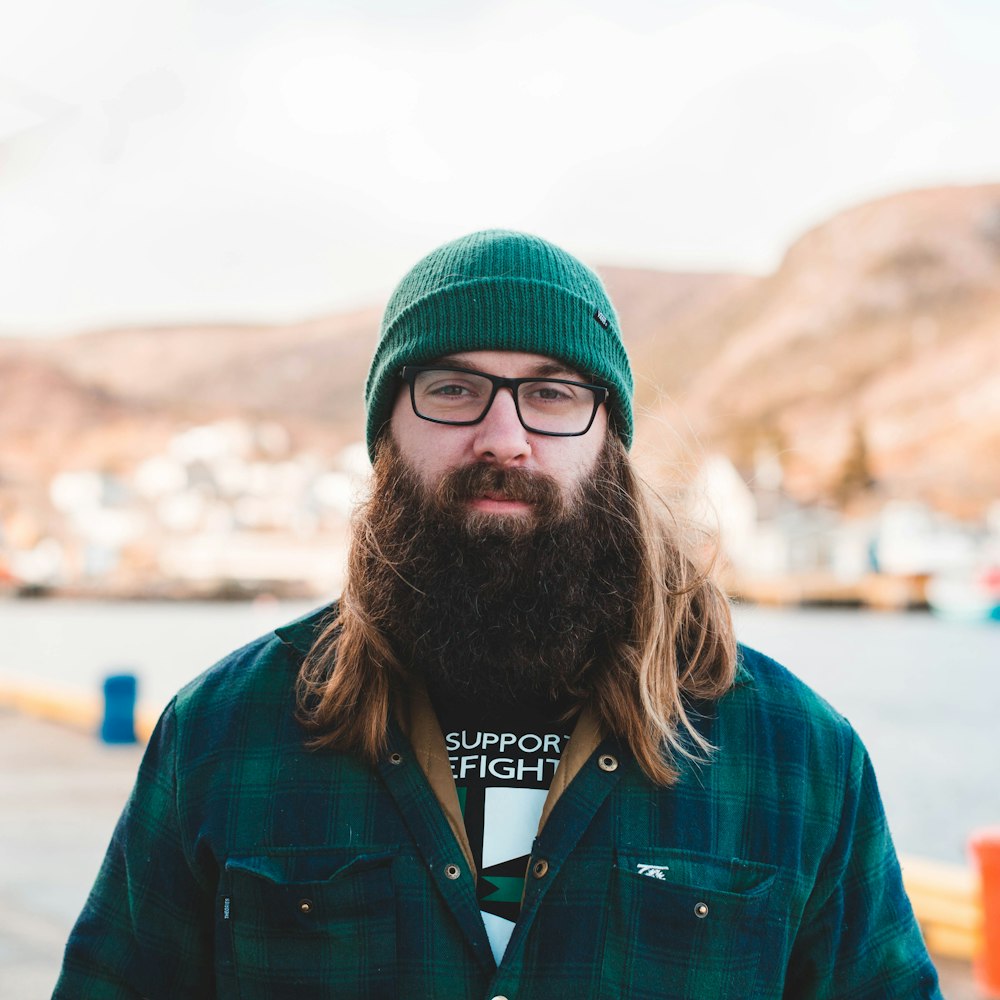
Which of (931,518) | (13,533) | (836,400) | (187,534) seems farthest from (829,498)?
(13,533)

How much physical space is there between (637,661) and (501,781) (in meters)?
0.23

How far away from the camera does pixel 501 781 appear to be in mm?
1470

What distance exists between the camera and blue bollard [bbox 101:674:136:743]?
8.81 metres

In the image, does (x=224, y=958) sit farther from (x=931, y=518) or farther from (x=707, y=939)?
(x=931, y=518)

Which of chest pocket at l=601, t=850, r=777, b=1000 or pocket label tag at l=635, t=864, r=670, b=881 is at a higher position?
pocket label tag at l=635, t=864, r=670, b=881

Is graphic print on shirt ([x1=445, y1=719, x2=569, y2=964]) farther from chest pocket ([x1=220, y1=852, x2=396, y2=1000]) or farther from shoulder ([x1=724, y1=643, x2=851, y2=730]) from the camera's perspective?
shoulder ([x1=724, y1=643, x2=851, y2=730])

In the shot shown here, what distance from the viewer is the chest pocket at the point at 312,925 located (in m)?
1.37

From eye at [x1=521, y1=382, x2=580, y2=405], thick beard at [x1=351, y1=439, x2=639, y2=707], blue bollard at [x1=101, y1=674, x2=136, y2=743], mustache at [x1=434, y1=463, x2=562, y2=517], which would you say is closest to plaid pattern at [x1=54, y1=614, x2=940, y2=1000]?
thick beard at [x1=351, y1=439, x2=639, y2=707]

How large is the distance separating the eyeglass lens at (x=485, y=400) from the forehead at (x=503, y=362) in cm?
1

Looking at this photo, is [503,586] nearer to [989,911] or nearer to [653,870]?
[653,870]

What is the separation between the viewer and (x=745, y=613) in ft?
6.60

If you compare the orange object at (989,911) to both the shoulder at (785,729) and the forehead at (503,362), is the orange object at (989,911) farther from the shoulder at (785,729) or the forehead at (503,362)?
the forehead at (503,362)

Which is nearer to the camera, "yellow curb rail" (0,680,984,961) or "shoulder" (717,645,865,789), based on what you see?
"shoulder" (717,645,865,789)

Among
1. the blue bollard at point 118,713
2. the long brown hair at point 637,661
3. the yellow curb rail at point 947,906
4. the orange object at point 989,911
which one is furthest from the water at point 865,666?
the orange object at point 989,911
